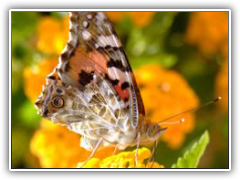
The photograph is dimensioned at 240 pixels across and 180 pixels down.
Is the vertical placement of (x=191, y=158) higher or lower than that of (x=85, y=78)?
lower

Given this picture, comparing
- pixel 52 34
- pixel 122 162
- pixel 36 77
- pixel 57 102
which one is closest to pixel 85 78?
pixel 57 102

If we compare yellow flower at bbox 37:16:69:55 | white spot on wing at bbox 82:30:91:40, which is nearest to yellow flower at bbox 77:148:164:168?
white spot on wing at bbox 82:30:91:40

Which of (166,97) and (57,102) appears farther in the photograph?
(166,97)

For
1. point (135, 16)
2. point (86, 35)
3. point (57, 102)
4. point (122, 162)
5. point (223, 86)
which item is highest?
point (135, 16)

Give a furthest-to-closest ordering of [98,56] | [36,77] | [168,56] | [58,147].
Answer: [168,56]
[36,77]
[58,147]
[98,56]

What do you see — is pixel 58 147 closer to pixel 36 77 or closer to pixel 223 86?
pixel 36 77

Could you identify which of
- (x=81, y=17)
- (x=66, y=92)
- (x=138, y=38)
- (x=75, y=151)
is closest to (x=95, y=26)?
(x=81, y=17)

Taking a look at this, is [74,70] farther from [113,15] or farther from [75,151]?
[113,15]
